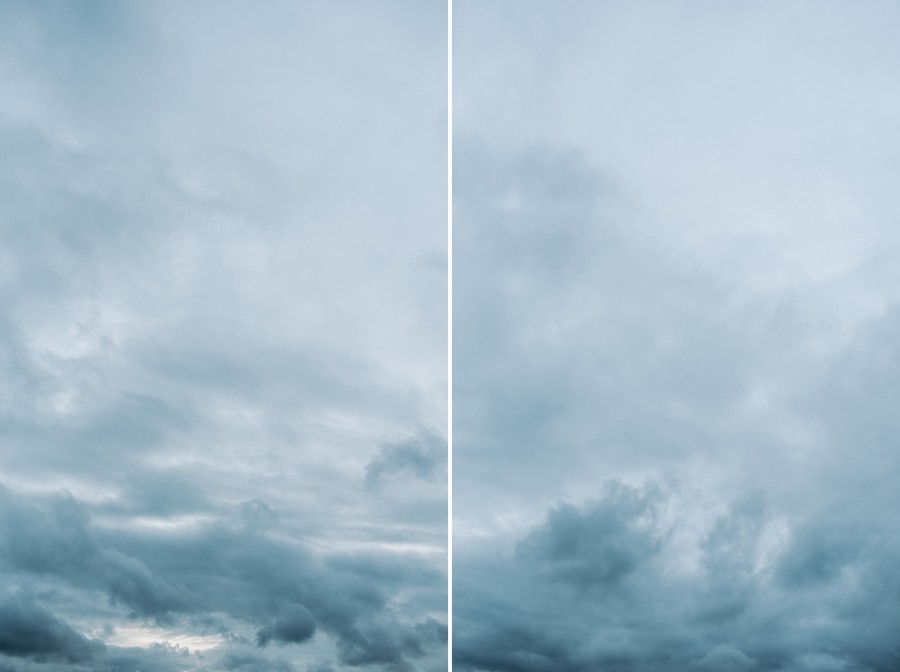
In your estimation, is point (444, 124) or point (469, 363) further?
point (469, 363)

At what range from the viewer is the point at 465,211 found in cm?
2109

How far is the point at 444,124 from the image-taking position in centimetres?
1739

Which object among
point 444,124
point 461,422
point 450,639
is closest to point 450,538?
point 450,639

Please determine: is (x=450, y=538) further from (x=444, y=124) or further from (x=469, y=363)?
(x=469, y=363)

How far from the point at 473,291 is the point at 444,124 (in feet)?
12.7

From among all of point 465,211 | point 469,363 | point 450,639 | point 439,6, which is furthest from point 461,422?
point 450,639

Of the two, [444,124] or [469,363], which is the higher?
[444,124]

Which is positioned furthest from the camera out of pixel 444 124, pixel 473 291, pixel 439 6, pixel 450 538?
pixel 473 291

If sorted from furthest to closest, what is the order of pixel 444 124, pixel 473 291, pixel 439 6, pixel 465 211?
pixel 465 211, pixel 473 291, pixel 444 124, pixel 439 6

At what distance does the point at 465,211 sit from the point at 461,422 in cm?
559

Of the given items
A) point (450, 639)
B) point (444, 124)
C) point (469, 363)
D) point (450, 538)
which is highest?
point (444, 124)

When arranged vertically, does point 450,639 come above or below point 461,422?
below

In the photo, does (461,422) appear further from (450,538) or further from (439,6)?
(450,538)

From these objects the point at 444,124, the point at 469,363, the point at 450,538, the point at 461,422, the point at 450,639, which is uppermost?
the point at 444,124
